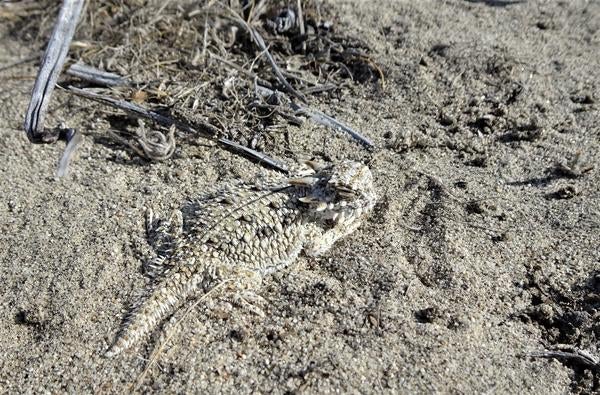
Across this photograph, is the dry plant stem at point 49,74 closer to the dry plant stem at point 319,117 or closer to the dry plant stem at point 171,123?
the dry plant stem at point 171,123

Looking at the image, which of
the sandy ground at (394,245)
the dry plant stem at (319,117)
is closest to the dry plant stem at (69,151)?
the sandy ground at (394,245)

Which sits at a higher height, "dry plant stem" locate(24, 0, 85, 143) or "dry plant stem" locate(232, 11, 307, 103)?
"dry plant stem" locate(232, 11, 307, 103)

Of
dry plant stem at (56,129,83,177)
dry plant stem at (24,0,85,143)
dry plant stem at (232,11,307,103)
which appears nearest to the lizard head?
dry plant stem at (232,11,307,103)

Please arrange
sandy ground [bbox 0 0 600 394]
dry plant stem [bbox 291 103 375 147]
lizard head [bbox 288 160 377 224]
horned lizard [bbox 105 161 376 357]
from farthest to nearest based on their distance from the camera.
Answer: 1. dry plant stem [bbox 291 103 375 147]
2. lizard head [bbox 288 160 377 224]
3. horned lizard [bbox 105 161 376 357]
4. sandy ground [bbox 0 0 600 394]

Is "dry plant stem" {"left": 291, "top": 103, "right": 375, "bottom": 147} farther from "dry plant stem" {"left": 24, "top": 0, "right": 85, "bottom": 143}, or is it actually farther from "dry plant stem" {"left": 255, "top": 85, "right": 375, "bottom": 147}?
"dry plant stem" {"left": 24, "top": 0, "right": 85, "bottom": 143}

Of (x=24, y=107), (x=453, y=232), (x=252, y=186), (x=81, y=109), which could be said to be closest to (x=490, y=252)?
(x=453, y=232)

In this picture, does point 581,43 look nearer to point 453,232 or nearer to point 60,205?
point 453,232

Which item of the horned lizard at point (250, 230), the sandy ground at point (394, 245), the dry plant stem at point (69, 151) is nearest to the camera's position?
the sandy ground at point (394, 245)
